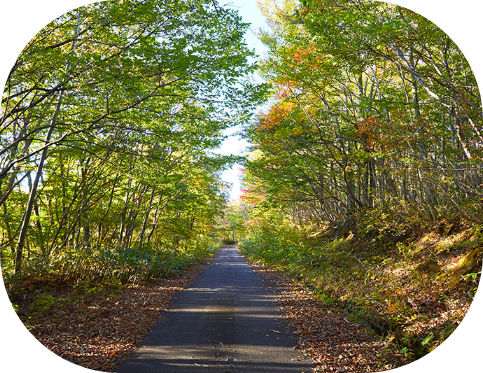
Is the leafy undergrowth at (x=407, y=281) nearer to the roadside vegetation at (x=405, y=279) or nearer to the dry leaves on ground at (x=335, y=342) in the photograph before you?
the roadside vegetation at (x=405, y=279)

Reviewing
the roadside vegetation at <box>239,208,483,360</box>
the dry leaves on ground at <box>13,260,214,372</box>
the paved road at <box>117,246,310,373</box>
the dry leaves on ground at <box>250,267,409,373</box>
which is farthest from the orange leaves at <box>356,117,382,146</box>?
the dry leaves on ground at <box>13,260,214,372</box>

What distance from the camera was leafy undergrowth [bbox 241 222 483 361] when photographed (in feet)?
13.5

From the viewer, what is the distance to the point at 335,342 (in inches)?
173

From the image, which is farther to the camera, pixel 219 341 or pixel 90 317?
pixel 90 317

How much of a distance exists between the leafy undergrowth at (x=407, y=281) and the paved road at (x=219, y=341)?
1.69 meters

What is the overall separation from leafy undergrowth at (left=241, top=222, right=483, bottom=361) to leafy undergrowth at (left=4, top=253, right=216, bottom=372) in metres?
4.41

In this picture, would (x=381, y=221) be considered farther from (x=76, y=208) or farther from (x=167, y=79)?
(x=76, y=208)

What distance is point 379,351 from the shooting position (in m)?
3.96

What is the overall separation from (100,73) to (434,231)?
838 cm

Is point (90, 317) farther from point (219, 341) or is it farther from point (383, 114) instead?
point (383, 114)

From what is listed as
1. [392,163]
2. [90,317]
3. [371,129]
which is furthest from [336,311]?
[90,317]

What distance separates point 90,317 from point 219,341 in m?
3.05

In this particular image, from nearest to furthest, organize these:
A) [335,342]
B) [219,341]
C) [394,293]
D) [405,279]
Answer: [335,342] → [219,341] → [394,293] → [405,279]

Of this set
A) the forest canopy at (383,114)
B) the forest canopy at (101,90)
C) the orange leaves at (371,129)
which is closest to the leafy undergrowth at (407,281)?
the forest canopy at (383,114)
